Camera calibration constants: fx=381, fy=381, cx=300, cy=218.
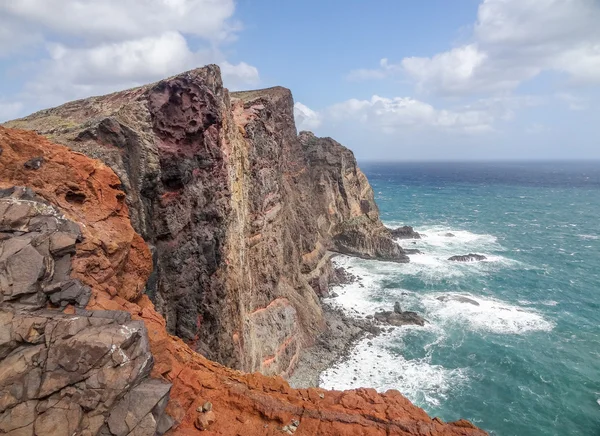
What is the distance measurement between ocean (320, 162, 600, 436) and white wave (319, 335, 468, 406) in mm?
105

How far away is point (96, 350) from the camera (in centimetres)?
907

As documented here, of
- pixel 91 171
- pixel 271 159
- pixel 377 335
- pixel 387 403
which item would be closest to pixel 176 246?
pixel 91 171

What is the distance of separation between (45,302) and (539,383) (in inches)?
1711

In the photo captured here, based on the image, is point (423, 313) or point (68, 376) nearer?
point (68, 376)

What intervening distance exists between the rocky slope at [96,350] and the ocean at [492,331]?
2540 centimetres

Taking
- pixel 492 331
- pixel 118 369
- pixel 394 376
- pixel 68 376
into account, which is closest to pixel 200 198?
pixel 118 369

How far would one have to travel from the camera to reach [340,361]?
128ft

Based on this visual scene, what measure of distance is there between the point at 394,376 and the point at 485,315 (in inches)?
792

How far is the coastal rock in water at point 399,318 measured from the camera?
47656mm

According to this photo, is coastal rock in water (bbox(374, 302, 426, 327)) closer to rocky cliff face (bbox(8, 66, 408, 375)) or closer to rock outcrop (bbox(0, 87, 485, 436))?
rocky cliff face (bbox(8, 66, 408, 375))

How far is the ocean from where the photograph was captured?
34656 mm

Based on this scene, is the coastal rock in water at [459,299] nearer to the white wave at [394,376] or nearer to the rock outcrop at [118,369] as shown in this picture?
the white wave at [394,376]

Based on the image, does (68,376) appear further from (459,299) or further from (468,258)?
(468,258)

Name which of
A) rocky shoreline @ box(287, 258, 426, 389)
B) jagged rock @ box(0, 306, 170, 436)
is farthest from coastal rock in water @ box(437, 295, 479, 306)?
jagged rock @ box(0, 306, 170, 436)
